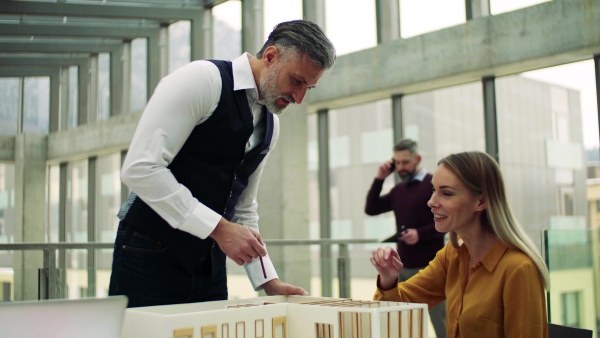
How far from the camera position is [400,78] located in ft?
22.6

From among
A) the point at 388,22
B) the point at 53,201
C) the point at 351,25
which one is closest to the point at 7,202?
the point at 53,201

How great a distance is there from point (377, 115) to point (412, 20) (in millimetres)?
1090

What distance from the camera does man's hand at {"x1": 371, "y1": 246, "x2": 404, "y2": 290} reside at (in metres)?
1.70

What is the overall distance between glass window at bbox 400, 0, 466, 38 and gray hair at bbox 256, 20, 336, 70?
16.7 ft

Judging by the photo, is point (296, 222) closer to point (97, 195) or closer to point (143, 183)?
point (97, 195)

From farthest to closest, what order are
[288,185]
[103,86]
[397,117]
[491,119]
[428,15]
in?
[103,86] → [288,185] → [397,117] → [428,15] → [491,119]

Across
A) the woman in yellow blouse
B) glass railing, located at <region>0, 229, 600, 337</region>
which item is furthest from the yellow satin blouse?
glass railing, located at <region>0, 229, 600, 337</region>

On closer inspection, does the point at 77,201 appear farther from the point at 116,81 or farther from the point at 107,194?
the point at 116,81

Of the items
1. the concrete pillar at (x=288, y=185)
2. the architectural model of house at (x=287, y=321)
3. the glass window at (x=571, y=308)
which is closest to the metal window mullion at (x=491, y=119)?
the concrete pillar at (x=288, y=185)

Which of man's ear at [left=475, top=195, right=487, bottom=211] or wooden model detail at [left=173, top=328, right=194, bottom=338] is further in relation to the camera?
man's ear at [left=475, top=195, right=487, bottom=211]

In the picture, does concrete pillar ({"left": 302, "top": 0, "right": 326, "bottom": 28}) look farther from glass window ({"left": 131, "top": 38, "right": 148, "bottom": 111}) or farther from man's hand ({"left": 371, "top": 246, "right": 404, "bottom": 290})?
man's hand ({"left": 371, "top": 246, "right": 404, "bottom": 290})

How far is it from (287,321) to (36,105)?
38.7 feet

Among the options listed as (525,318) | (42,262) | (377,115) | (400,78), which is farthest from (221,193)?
(377,115)

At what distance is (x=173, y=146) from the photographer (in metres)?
1.53
